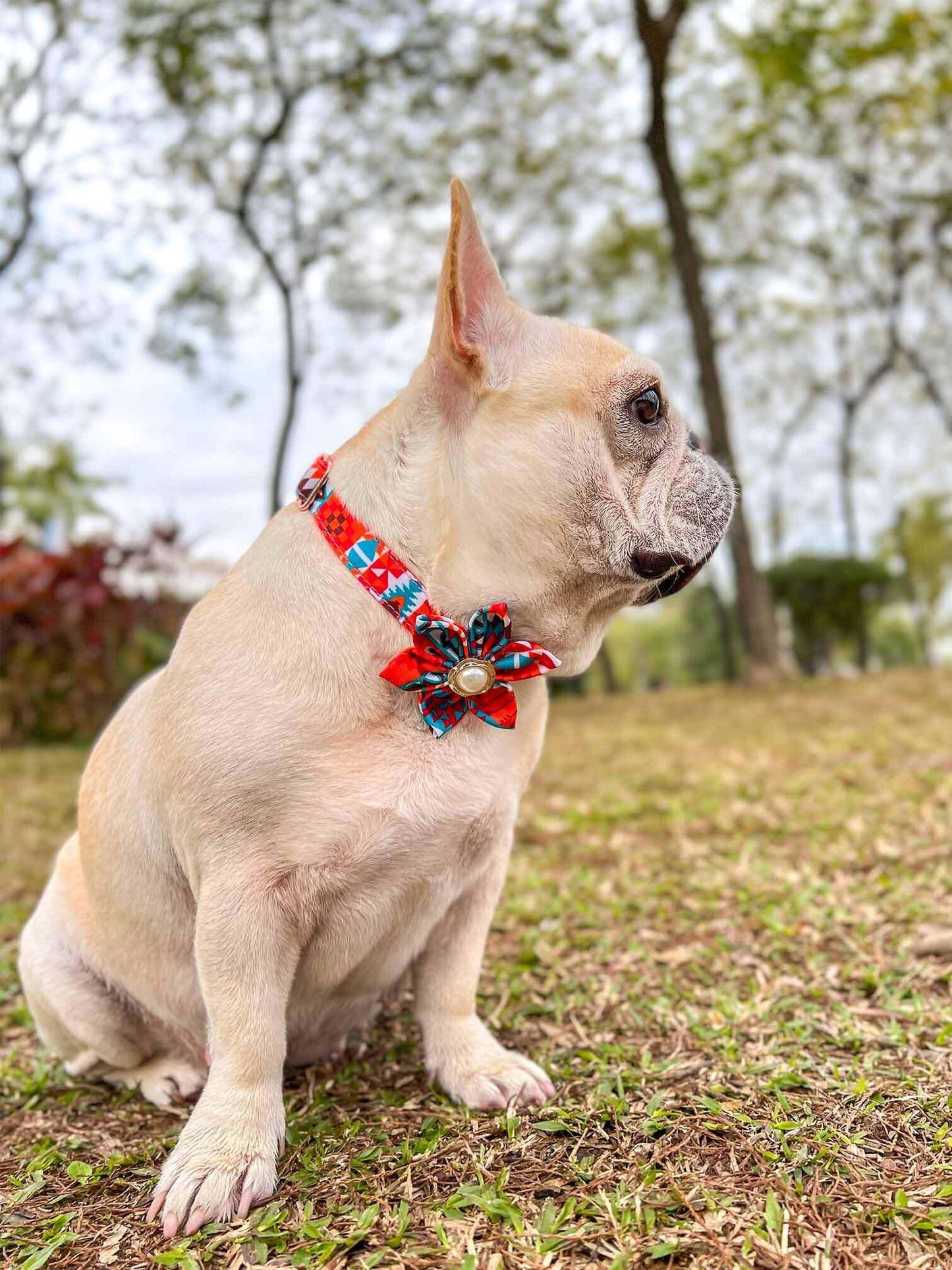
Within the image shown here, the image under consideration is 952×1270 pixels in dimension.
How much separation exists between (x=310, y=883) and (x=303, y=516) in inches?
33.9

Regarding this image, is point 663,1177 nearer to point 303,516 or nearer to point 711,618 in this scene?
point 303,516

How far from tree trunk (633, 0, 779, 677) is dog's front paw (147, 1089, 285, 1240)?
10469 mm

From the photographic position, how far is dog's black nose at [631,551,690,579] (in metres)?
2.30

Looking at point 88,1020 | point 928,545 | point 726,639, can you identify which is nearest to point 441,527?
point 88,1020

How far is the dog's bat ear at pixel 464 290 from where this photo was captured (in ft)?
6.94

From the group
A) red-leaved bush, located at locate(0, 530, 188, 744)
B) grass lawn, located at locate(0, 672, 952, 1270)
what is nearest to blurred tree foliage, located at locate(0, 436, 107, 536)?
red-leaved bush, located at locate(0, 530, 188, 744)

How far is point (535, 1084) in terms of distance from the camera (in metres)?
2.45

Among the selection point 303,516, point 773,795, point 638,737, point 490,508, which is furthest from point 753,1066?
point 638,737

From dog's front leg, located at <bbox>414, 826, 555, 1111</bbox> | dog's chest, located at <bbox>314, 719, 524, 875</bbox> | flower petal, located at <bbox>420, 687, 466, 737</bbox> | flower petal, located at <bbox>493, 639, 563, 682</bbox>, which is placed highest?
flower petal, located at <bbox>493, 639, 563, 682</bbox>

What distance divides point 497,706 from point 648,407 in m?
0.81

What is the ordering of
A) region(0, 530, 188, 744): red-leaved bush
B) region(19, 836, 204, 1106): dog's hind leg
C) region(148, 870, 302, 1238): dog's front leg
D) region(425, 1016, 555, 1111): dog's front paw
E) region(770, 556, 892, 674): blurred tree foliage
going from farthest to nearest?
1. region(770, 556, 892, 674): blurred tree foliage
2. region(0, 530, 188, 744): red-leaved bush
3. region(19, 836, 204, 1106): dog's hind leg
4. region(425, 1016, 555, 1111): dog's front paw
5. region(148, 870, 302, 1238): dog's front leg

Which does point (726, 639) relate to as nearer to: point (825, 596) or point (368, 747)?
point (825, 596)

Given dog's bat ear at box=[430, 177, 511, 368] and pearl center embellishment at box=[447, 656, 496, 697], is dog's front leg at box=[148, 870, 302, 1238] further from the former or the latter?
dog's bat ear at box=[430, 177, 511, 368]

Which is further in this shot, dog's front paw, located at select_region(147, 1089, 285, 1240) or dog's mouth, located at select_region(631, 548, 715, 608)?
dog's mouth, located at select_region(631, 548, 715, 608)
